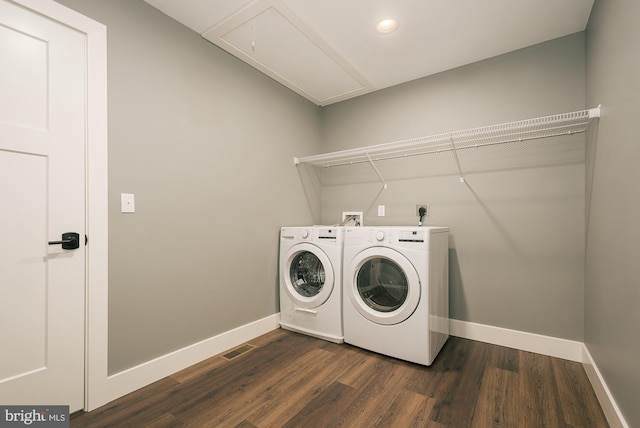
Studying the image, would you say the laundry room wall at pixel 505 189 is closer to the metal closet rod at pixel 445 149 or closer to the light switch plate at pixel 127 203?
the metal closet rod at pixel 445 149

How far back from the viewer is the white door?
1226 mm

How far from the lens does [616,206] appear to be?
1.29 meters

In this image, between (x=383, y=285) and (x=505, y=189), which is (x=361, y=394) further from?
(x=505, y=189)

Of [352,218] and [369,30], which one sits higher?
[369,30]

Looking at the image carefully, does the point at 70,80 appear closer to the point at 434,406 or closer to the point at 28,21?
the point at 28,21

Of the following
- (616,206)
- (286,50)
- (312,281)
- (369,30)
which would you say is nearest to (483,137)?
(616,206)

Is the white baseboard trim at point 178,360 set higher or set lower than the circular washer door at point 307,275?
lower

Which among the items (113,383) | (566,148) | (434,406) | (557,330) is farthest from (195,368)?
(566,148)

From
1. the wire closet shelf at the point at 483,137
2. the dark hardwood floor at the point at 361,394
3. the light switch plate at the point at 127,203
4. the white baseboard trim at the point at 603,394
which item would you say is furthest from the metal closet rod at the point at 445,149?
the light switch plate at the point at 127,203

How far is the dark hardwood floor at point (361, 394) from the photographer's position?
53.4 inches

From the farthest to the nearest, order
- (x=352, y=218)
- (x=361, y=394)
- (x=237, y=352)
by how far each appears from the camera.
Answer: (x=352, y=218)
(x=237, y=352)
(x=361, y=394)

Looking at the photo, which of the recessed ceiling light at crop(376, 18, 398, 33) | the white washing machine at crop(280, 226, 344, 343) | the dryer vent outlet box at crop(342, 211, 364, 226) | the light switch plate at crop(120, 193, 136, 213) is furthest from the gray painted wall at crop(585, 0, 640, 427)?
the light switch plate at crop(120, 193, 136, 213)

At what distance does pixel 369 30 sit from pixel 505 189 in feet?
5.05

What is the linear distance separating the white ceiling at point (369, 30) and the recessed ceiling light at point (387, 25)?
0.04m
